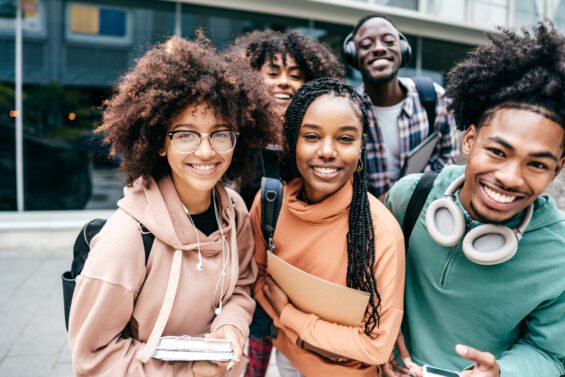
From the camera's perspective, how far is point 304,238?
1.80 m

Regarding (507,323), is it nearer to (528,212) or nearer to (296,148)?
(528,212)

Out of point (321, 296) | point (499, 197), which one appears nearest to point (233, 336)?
point (321, 296)

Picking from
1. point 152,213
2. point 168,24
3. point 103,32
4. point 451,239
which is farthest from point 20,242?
point 451,239

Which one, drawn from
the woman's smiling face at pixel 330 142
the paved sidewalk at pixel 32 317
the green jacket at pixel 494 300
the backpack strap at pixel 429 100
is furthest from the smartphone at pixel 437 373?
the paved sidewalk at pixel 32 317

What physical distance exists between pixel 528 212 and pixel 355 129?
0.76 m

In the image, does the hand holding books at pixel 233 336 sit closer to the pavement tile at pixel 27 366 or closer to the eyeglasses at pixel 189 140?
the eyeglasses at pixel 189 140

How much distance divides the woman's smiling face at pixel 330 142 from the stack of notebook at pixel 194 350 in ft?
2.62

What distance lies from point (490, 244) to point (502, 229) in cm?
7

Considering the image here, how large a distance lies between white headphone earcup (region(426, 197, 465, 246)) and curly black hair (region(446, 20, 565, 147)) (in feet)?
1.14

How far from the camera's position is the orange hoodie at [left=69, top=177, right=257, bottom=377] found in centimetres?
137

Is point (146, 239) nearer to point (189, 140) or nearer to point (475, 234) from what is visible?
point (189, 140)

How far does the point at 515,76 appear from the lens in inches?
53.7

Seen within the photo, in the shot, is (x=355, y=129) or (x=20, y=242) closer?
(x=355, y=129)

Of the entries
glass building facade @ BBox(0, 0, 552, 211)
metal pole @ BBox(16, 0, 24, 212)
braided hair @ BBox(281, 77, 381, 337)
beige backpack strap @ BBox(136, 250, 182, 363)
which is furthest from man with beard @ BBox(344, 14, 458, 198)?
metal pole @ BBox(16, 0, 24, 212)
